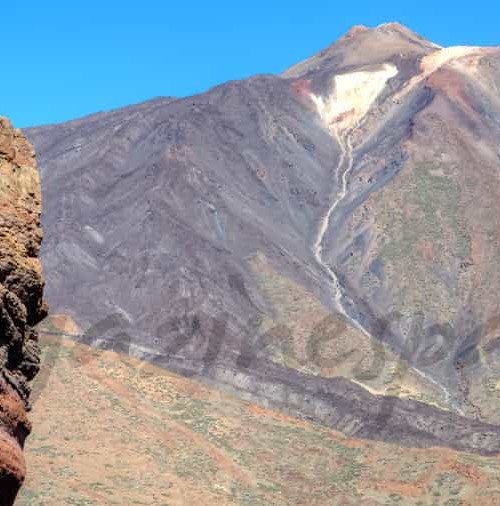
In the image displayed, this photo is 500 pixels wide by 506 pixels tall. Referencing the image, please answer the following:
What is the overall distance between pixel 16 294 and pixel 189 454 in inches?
1324

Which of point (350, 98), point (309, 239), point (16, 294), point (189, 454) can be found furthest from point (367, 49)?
point (16, 294)

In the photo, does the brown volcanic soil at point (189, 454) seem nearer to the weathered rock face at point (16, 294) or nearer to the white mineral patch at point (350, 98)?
the weathered rock face at point (16, 294)

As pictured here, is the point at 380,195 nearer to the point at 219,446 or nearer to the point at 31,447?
the point at 219,446

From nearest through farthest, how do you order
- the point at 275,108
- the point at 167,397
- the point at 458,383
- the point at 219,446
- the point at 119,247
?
the point at 219,446
the point at 167,397
the point at 458,383
the point at 119,247
the point at 275,108

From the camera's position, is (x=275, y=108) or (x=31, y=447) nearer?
(x=31, y=447)

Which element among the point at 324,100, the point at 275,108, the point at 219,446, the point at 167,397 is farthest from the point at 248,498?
the point at 324,100

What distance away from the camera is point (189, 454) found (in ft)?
132

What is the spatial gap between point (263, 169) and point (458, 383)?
43896mm

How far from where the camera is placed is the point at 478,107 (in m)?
131

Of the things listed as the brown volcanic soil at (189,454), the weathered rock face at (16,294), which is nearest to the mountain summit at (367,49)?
the brown volcanic soil at (189,454)

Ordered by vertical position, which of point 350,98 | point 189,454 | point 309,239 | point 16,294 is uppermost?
point 350,98

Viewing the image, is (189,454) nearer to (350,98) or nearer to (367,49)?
(350,98)

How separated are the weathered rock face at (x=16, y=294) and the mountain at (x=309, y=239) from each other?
4738cm

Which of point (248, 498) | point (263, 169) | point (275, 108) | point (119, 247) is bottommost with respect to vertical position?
point (248, 498)
